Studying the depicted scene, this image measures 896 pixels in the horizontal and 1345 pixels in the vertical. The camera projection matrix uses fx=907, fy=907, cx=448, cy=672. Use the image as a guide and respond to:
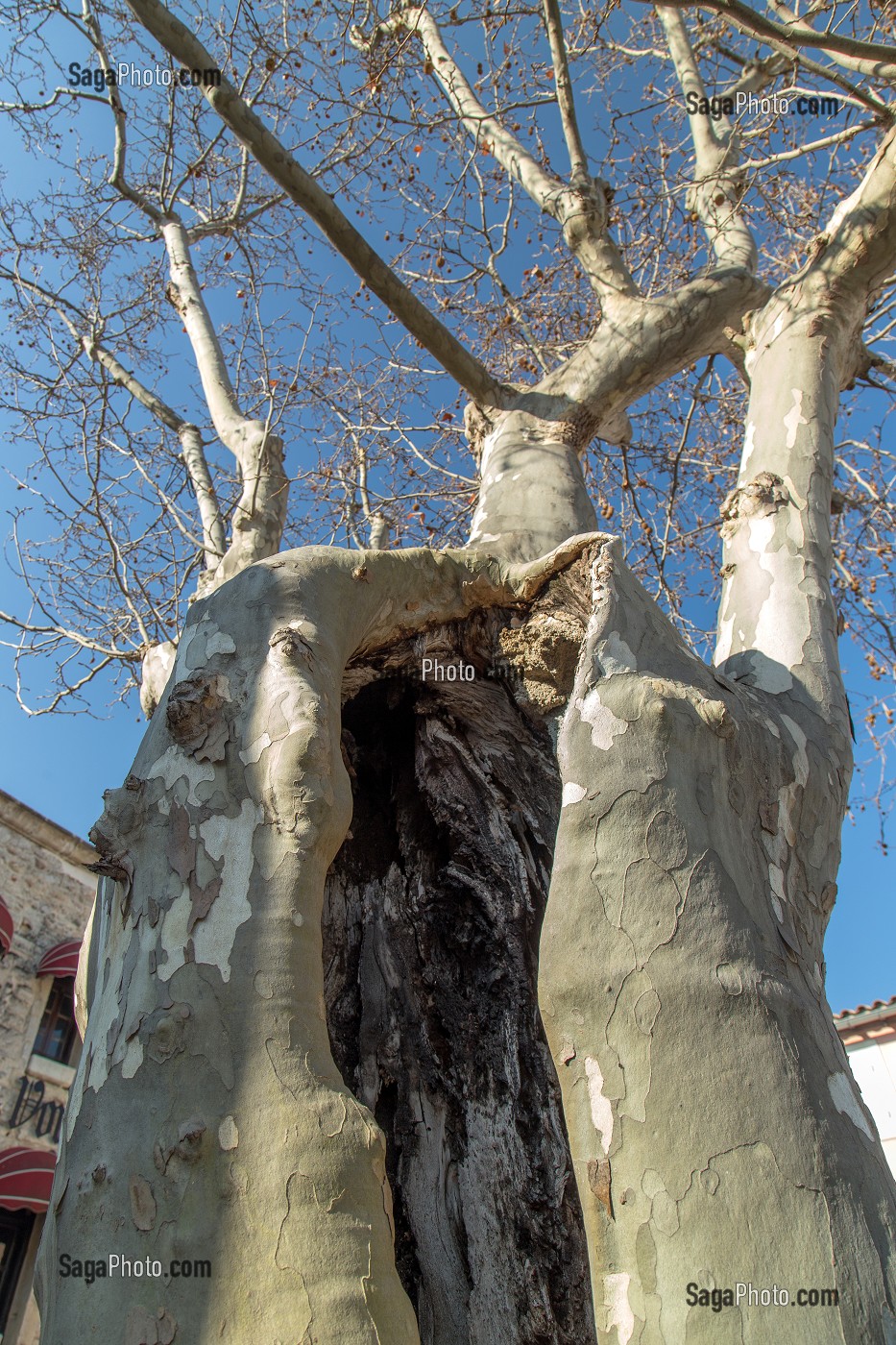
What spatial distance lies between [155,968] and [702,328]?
4.22 m

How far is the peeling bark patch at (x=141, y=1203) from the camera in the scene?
4.51 feet

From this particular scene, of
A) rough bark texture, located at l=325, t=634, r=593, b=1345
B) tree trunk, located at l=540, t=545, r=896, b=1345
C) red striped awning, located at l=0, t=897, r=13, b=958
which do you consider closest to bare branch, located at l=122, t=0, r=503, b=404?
rough bark texture, located at l=325, t=634, r=593, b=1345

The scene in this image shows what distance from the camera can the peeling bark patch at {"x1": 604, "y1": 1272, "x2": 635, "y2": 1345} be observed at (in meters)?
1.34

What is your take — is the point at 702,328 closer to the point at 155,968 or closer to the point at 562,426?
the point at 562,426

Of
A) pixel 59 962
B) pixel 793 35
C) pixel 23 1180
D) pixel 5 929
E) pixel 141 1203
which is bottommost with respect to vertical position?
pixel 141 1203

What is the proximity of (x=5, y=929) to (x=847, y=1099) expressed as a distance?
34.8 feet

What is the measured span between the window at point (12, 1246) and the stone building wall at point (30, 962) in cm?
7

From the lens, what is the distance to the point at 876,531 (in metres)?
6.72

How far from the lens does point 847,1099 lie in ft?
5.32

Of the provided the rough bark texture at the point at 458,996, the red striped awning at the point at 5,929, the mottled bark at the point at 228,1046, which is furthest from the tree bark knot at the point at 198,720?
the red striped awning at the point at 5,929

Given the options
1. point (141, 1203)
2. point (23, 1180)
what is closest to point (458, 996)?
point (141, 1203)

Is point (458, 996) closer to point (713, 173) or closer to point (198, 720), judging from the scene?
point (198, 720)

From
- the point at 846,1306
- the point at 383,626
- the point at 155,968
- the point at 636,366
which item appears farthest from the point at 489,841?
the point at 636,366

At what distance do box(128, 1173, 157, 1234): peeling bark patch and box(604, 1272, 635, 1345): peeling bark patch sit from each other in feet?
2.31
